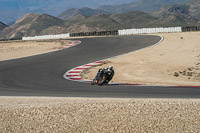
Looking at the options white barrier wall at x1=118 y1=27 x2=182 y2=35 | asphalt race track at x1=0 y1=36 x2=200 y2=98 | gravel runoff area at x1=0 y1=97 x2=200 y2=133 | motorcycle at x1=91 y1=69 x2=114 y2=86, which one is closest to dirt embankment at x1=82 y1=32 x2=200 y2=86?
motorcycle at x1=91 y1=69 x2=114 y2=86

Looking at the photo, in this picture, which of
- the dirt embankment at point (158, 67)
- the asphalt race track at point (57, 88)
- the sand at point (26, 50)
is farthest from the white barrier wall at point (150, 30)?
the asphalt race track at point (57, 88)

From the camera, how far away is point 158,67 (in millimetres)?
26406

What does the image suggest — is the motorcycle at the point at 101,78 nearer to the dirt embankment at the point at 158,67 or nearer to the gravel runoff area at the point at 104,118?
the dirt embankment at the point at 158,67

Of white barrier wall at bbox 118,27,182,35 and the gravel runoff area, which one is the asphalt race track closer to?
the gravel runoff area

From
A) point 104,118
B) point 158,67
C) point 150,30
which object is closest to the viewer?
point 104,118

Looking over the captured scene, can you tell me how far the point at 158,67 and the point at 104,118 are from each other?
16.6 m

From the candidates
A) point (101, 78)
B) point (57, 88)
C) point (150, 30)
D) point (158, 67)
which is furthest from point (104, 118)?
point (150, 30)

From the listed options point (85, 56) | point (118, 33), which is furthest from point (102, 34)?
point (85, 56)

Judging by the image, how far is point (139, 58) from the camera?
31359mm

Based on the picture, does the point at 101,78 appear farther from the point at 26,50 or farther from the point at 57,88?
the point at 26,50

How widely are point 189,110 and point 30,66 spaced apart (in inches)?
729

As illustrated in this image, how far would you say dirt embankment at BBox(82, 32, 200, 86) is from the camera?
21.8 m

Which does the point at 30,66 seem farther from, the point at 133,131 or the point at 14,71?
the point at 133,131

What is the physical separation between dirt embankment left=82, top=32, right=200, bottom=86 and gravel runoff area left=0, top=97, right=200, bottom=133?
29.0 ft
